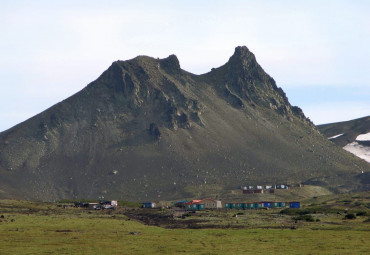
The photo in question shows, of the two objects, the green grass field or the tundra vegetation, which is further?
the tundra vegetation

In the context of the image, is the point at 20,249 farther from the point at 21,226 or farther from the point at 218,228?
the point at 218,228

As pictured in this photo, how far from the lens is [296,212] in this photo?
158 meters

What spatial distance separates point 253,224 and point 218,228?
31.7 ft

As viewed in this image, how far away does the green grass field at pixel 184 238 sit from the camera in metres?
82.1

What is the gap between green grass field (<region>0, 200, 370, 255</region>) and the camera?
8206 cm

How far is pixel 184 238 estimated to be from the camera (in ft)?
319

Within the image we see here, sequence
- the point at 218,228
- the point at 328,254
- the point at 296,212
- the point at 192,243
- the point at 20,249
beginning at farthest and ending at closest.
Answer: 1. the point at 296,212
2. the point at 218,228
3. the point at 192,243
4. the point at 20,249
5. the point at 328,254

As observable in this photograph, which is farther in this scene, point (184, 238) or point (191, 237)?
point (191, 237)

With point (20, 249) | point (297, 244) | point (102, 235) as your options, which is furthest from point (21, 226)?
point (297, 244)

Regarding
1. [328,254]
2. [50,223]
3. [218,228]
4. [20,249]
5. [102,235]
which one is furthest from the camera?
[50,223]

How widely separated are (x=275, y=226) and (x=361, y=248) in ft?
119

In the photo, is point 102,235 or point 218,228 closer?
point 102,235

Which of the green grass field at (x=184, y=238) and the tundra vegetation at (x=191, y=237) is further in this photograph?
the tundra vegetation at (x=191, y=237)

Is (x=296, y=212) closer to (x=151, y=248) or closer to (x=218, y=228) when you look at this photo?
(x=218, y=228)
